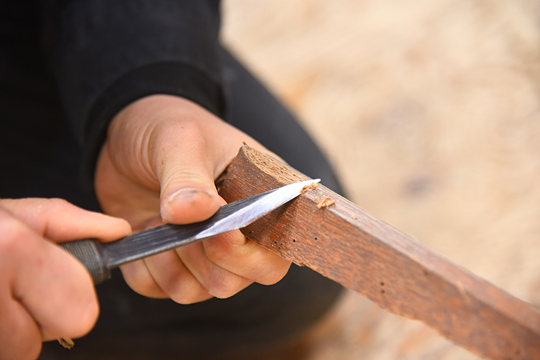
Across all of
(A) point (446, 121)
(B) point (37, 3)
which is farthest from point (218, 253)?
(A) point (446, 121)

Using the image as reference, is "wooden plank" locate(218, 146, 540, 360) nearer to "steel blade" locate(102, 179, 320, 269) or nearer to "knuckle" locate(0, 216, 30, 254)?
"steel blade" locate(102, 179, 320, 269)

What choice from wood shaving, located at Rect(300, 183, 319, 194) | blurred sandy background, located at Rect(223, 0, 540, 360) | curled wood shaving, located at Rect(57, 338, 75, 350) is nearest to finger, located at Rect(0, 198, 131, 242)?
curled wood shaving, located at Rect(57, 338, 75, 350)

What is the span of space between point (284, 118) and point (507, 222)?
75 centimetres

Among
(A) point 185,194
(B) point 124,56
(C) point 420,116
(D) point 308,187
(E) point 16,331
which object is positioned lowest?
(E) point 16,331

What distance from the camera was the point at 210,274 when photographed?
711mm

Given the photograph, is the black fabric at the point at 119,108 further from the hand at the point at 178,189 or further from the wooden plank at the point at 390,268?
the wooden plank at the point at 390,268

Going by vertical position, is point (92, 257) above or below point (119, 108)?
below

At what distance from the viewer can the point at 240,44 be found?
1.89 meters

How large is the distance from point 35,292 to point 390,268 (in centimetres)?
41

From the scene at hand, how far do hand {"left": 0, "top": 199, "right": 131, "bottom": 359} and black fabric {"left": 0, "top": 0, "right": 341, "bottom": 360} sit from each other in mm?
404

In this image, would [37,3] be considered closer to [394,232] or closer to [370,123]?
[394,232]

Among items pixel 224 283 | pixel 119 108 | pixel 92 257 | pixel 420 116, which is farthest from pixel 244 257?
pixel 420 116

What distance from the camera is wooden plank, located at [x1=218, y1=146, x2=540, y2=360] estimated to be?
0.47m

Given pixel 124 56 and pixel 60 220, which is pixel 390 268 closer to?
pixel 60 220
